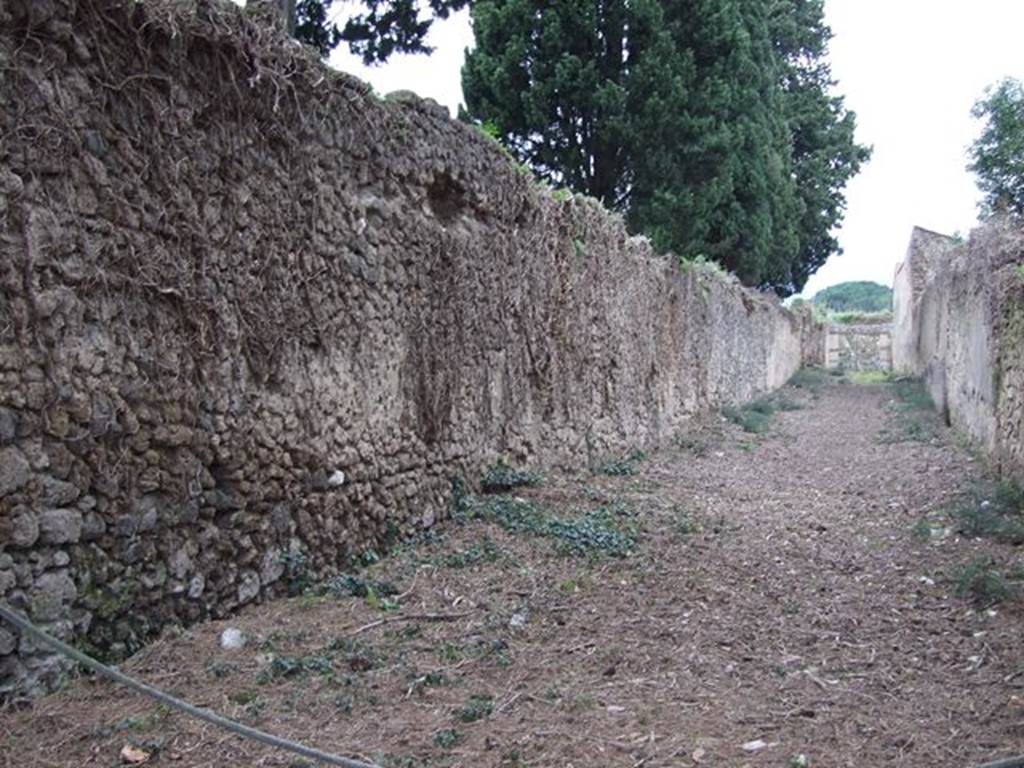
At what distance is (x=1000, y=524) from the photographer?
6.39 metres

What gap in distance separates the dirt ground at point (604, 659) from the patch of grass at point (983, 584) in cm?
5

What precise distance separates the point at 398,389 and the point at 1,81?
3122 millimetres

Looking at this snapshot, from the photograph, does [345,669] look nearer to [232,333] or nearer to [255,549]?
[255,549]

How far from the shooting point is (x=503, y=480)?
23.8 feet

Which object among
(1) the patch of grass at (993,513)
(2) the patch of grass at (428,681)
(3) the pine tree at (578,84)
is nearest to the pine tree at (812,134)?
(3) the pine tree at (578,84)

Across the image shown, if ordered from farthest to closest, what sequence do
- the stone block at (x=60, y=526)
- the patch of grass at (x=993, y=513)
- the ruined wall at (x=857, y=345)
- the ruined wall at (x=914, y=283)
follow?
the ruined wall at (x=857, y=345) < the ruined wall at (x=914, y=283) < the patch of grass at (x=993, y=513) < the stone block at (x=60, y=526)

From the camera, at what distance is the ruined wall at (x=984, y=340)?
8.37 m

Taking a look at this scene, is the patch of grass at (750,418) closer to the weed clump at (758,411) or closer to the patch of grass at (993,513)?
the weed clump at (758,411)

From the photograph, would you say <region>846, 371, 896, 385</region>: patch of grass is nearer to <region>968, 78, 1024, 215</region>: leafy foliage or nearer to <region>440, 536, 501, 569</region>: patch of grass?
<region>968, 78, 1024, 215</region>: leafy foliage

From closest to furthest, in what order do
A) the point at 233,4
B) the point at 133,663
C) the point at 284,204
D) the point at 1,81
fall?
the point at 1,81 < the point at 133,663 < the point at 233,4 < the point at 284,204

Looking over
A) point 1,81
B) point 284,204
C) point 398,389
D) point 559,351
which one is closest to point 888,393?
point 559,351

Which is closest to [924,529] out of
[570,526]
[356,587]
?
[570,526]

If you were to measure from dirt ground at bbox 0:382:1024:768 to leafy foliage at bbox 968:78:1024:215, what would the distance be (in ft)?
46.2

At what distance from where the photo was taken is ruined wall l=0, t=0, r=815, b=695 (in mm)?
3520
